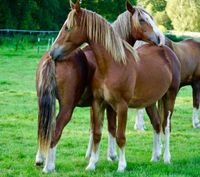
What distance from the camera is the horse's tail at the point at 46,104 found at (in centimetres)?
618

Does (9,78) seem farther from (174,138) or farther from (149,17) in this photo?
(149,17)

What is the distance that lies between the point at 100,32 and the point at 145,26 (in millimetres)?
1033

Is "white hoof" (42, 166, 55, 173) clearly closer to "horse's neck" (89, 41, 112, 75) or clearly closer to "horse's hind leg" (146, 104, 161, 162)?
"horse's neck" (89, 41, 112, 75)

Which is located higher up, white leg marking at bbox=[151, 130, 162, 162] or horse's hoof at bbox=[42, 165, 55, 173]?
horse's hoof at bbox=[42, 165, 55, 173]

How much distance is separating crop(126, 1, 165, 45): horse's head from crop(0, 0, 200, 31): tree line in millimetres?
32376

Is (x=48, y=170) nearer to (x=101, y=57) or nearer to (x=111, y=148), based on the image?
(x=111, y=148)

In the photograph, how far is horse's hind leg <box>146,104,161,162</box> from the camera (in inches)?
291

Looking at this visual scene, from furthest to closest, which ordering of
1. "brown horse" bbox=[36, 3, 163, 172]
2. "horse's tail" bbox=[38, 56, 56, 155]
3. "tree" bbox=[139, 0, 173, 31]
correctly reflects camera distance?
1. "tree" bbox=[139, 0, 173, 31]
2. "brown horse" bbox=[36, 3, 163, 172]
3. "horse's tail" bbox=[38, 56, 56, 155]

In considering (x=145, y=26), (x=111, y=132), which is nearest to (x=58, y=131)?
(x=111, y=132)

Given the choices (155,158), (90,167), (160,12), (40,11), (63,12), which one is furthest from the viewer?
(160,12)

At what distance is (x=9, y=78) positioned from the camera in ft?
63.4

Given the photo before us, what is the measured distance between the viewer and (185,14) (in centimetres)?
6531

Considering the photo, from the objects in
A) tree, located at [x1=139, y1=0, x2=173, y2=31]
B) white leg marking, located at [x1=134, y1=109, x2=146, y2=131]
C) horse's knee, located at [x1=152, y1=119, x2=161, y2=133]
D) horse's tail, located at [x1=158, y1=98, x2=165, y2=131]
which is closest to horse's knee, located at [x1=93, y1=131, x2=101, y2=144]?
horse's knee, located at [x1=152, y1=119, x2=161, y2=133]

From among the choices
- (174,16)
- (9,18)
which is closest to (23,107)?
(9,18)
